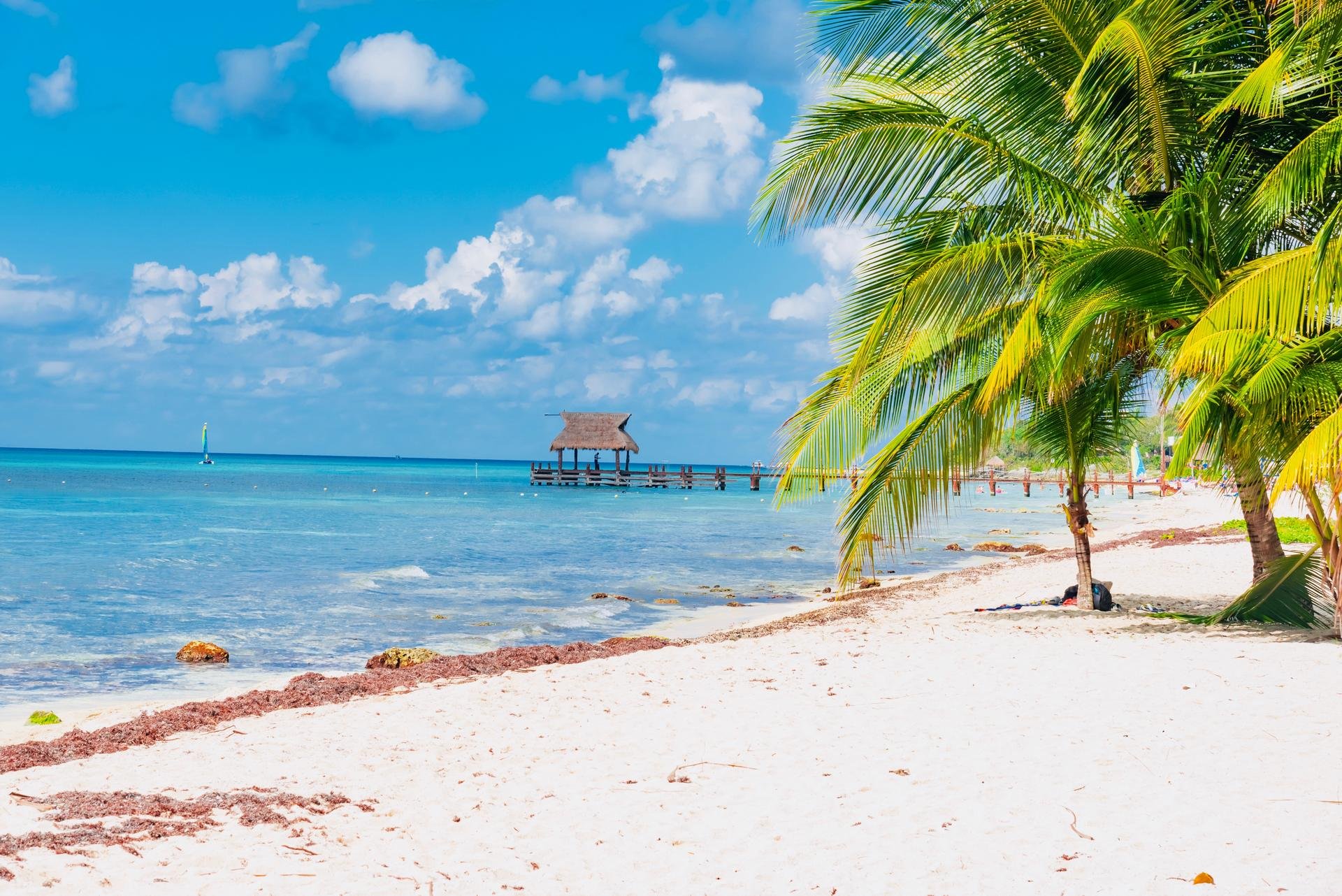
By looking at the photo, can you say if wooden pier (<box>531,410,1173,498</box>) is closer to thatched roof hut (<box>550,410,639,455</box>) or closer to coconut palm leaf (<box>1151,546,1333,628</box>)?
thatched roof hut (<box>550,410,639,455</box>)

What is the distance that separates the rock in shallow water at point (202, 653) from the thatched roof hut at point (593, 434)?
51453mm

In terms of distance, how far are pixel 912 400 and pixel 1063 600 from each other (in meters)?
3.71

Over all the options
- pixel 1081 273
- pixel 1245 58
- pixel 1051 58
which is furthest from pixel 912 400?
pixel 1245 58

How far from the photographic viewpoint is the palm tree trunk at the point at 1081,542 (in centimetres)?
1021

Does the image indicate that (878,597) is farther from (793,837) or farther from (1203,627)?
(793,837)

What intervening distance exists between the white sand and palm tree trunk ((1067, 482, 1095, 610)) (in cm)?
262

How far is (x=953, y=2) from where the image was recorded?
743 cm

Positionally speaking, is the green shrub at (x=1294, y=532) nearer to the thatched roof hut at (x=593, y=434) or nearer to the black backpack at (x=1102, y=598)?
the black backpack at (x=1102, y=598)

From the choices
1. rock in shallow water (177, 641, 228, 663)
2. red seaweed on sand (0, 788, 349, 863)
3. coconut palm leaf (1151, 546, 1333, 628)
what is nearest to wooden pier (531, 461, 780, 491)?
rock in shallow water (177, 641, 228, 663)

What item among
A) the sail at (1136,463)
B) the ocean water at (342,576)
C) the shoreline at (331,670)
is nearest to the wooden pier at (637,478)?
the ocean water at (342,576)

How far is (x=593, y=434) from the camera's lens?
63.7 meters

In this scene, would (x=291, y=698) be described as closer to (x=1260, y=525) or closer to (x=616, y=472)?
(x=1260, y=525)

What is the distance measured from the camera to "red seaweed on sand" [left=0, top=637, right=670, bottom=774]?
20.6 ft

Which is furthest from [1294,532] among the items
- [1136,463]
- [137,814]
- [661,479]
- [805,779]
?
[661,479]
